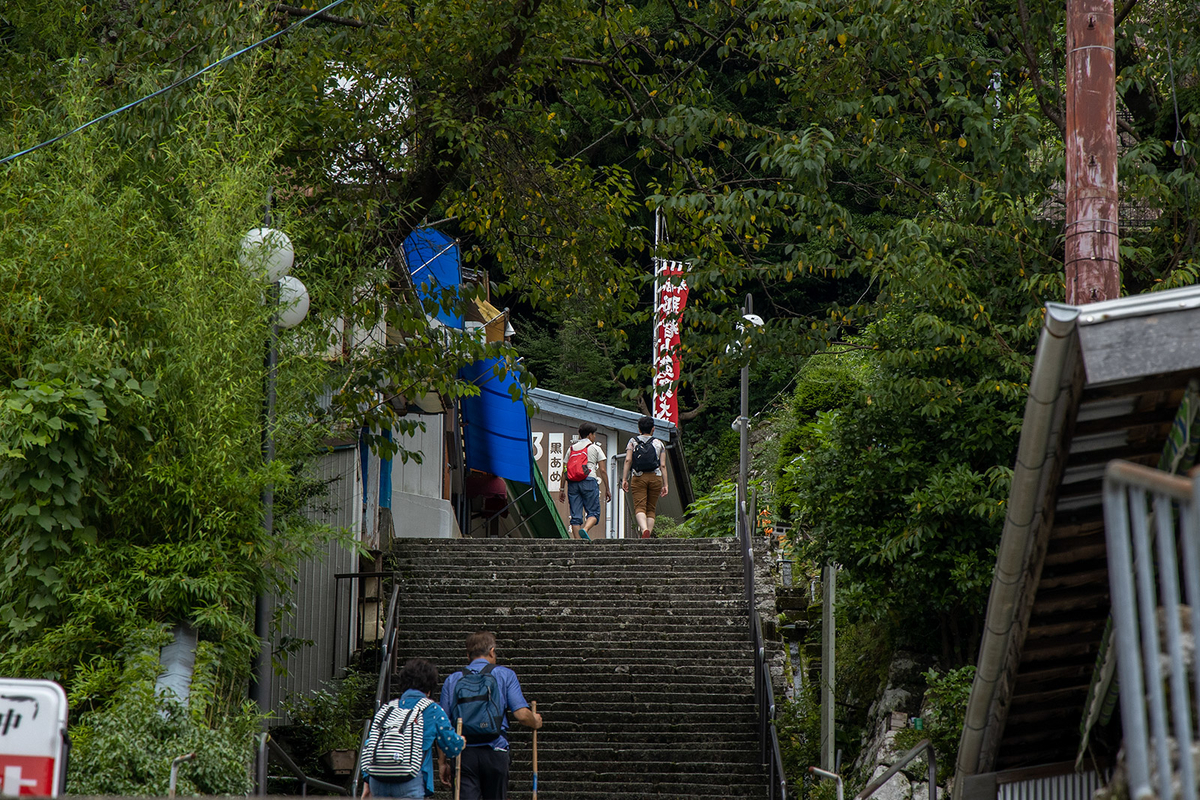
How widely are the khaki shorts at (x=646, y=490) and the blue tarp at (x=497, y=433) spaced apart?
2.11 metres

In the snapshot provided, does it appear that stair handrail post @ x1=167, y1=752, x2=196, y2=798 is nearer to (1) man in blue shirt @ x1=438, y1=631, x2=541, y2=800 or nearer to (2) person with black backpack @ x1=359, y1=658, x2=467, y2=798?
(2) person with black backpack @ x1=359, y1=658, x2=467, y2=798

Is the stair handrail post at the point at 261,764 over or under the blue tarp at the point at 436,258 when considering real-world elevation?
under

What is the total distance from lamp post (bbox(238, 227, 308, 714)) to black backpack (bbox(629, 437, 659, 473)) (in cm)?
950

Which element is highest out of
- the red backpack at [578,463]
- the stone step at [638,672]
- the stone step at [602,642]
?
the red backpack at [578,463]

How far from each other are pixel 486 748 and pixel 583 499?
11.2 metres

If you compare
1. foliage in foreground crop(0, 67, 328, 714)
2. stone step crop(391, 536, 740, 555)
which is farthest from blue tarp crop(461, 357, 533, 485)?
foliage in foreground crop(0, 67, 328, 714)

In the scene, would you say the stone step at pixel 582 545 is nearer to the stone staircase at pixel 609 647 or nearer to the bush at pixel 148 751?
the stone staircase at pixel 609 647

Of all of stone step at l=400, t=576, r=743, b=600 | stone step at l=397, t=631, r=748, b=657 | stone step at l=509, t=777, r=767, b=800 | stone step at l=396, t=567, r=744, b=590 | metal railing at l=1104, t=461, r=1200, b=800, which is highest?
stone step at l=396, t=567, r=744, b=590

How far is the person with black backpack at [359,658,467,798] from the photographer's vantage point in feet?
23.5

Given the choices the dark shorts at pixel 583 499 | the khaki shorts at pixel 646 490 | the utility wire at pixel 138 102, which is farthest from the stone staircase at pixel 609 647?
the utility wire at pixel 138 102

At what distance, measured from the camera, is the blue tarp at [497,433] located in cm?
1888

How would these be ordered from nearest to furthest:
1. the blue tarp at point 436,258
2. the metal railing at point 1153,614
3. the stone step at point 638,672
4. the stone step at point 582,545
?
the metal railing at point 1153,614
the stone step at point 638,672
the blue tarp at point 436,258
the stone step at point 582,545

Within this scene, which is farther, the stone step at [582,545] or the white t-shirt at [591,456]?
the white t-shirt at [591,456]

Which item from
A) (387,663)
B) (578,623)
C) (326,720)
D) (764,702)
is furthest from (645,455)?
(326,720)
